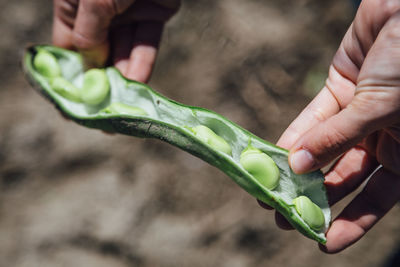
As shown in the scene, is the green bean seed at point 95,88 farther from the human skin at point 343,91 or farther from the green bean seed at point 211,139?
the green bean seed at point 211,139

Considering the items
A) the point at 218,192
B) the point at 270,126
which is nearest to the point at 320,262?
the point at 218,192

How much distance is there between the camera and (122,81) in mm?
3156

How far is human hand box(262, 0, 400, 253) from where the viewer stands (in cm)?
221

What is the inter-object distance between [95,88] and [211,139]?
123cm

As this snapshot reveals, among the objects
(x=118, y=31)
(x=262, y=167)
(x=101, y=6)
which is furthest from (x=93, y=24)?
(x=262, y=167)

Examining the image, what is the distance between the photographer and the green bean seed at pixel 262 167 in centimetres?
246

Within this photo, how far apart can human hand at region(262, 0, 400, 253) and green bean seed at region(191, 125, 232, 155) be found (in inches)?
17.9

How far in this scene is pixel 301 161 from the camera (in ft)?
7.98

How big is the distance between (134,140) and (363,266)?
3.16m

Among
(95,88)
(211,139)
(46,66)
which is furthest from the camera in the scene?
(46,66)

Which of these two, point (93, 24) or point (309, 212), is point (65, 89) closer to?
point (93, 24)

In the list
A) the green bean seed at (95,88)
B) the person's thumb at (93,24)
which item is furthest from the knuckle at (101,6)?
the green bean seed at (95,88)

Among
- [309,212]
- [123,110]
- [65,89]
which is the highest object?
[309,212]

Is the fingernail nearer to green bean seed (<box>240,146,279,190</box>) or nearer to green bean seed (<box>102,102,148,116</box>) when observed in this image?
green bean seed (<box>240,146,279,190</box>)
